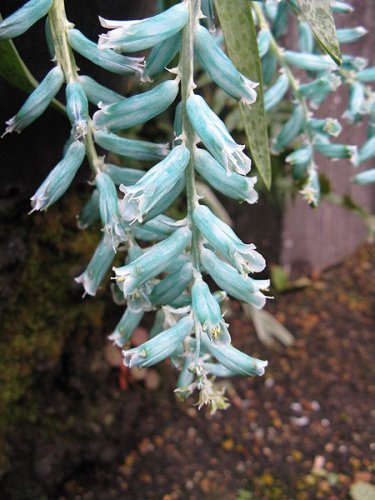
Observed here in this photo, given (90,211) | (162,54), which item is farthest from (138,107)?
(90,211)

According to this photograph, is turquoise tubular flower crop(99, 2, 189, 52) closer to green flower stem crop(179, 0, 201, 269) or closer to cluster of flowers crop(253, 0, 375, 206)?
green flower stem crop(179, 0, 201, 269)

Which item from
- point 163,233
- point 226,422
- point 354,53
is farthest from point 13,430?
point 354,53

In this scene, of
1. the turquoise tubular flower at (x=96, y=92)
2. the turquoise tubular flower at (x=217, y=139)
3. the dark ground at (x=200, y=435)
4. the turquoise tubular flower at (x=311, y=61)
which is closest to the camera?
the turquoise tubular flower at (x=217, y=139)

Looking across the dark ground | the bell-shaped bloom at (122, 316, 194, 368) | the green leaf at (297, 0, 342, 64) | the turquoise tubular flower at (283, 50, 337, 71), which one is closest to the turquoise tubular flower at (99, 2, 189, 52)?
the green leaf at (297, 0, 342, 64)

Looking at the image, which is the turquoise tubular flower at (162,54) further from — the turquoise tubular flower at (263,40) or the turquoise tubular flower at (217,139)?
the turquoise tubular flower at (263,40)

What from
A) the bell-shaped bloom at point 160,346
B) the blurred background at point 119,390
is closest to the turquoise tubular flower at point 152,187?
the bell-shaped bloom at point 160,346
